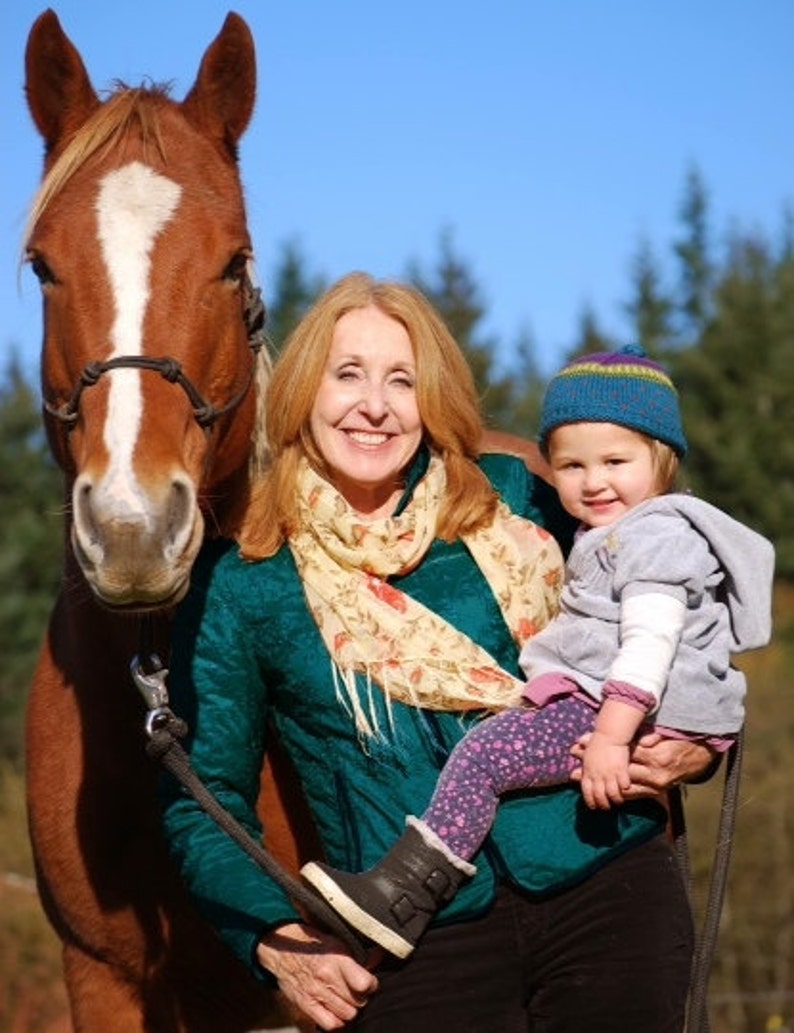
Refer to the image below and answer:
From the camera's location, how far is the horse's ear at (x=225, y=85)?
3.27 m

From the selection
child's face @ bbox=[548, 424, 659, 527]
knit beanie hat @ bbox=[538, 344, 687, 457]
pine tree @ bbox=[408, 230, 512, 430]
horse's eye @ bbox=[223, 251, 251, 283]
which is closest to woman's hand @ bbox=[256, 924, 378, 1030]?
child's face @ bbox=[548, 424, 659, 527]

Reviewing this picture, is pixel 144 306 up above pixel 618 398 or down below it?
above

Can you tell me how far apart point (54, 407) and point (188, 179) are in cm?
51

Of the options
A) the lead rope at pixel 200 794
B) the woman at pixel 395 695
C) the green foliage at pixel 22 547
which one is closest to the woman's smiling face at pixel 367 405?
the woman at pixel 395 695

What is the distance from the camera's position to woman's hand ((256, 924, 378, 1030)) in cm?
266

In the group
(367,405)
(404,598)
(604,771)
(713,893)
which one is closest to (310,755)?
(404,598)

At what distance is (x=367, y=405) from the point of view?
3.08 metres

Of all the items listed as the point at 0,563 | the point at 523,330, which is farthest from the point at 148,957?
the point at 523,330

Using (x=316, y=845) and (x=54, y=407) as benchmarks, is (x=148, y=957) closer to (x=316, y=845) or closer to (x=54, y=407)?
(x=316, y=845)

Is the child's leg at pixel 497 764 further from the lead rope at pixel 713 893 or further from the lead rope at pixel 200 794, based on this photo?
the lead rope at pixel 713 893

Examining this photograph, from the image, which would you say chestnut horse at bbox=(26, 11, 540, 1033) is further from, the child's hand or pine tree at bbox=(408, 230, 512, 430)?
pine tree at bbox=(408, 230, 512, 430)

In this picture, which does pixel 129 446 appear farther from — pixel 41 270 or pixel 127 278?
pixel 41 270

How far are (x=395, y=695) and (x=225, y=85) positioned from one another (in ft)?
4.37

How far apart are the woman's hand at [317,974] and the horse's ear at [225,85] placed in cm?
161
